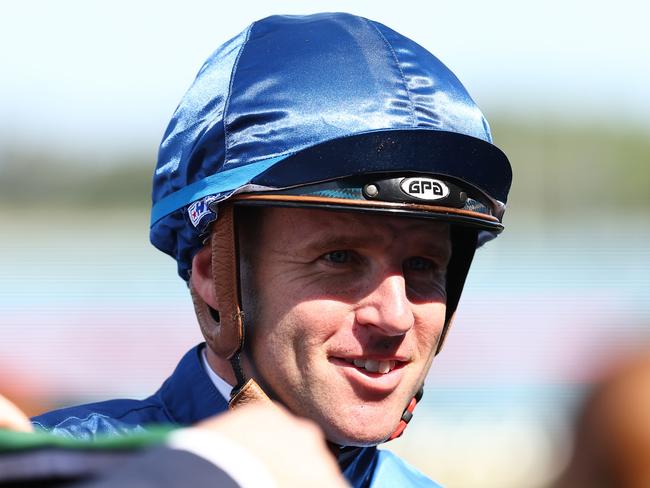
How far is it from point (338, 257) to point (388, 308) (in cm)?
18

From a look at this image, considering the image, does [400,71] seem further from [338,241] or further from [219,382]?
[219,382]

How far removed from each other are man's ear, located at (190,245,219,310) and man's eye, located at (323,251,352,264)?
317 millimetres

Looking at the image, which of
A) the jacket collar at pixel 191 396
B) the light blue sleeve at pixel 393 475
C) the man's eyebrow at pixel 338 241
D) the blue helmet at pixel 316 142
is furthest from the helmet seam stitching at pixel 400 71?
the light blue sleeve at pixel 393 475

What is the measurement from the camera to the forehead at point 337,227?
8.09 feet

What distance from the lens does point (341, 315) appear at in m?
2.44

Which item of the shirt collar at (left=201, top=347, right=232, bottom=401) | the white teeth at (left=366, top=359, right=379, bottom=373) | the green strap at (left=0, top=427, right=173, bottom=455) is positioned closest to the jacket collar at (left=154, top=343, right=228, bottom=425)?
the shirt collar at (left=201, top=347, right=232, bottom=401)

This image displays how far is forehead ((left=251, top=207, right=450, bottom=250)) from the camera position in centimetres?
247

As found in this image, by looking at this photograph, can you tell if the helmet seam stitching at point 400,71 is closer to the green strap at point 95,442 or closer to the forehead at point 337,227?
the forehead at point 337,227

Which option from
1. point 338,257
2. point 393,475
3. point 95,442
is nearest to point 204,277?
point 338,257

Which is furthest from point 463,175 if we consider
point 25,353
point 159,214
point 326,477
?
point 25,353

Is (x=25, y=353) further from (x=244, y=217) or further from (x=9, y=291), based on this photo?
(x=244, y=217)

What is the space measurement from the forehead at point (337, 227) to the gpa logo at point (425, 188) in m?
0.08

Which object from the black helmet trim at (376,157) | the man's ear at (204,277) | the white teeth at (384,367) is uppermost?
the black helmet trim at (376,157)

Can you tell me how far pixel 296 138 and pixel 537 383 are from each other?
26.9 ft
